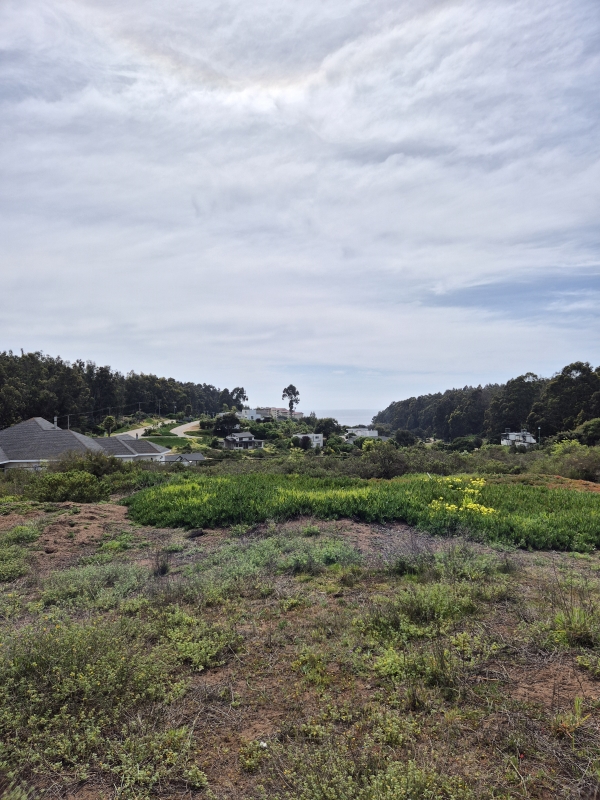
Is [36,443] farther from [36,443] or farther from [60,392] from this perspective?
[60,392]

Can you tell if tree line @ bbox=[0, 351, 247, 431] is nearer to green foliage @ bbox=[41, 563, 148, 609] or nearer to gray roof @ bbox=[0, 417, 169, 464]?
gray roof @ bbox=[0, 417, 169, 464]

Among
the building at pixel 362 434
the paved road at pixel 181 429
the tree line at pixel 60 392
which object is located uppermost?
the tree line at pixel 60 392

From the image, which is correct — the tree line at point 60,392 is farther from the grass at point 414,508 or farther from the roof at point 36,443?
the grass at point 414,508

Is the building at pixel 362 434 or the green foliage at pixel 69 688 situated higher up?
the building at pixel 362 434

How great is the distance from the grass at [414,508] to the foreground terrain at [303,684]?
7.48 ft

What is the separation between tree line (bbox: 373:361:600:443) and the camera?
1715 inches

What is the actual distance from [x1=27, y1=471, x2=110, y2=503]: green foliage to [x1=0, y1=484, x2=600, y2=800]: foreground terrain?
725 cm

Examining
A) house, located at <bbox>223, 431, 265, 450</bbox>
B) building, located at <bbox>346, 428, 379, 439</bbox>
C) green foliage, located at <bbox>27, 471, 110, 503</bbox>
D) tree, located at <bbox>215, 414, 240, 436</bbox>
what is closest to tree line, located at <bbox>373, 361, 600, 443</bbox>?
building, located at <bbox>346, 428, 379, 439</bbox>

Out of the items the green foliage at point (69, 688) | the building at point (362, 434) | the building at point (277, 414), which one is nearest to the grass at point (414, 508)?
the green foliage at point (69, 688)

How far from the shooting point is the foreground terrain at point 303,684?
8.40 ft

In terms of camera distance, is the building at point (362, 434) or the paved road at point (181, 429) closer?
the paved road at point (181, 429)

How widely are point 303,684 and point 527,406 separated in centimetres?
5964

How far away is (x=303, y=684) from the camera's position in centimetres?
349

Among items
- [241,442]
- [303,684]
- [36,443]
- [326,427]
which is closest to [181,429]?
[241,442]
